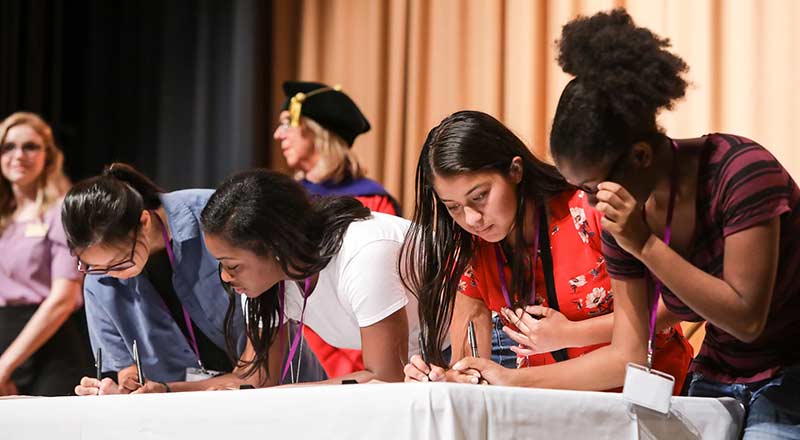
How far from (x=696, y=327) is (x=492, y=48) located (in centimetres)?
138

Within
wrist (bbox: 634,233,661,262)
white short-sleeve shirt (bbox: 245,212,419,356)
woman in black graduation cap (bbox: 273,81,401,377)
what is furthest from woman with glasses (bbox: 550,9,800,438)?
woman in black graduation cap (bbox: 273,81,401,377)

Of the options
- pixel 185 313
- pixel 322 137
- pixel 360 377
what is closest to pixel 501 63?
pixel 322 137

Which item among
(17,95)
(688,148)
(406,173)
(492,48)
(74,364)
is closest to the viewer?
(688,148)

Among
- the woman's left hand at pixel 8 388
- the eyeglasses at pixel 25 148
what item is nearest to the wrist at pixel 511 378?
the woman's left hand at pixel 8 388

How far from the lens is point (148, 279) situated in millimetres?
2480

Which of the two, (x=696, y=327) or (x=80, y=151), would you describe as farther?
(x=80, y=151)

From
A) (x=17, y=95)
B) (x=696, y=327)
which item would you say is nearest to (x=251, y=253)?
(x=696, y=327)

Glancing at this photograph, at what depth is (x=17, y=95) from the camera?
4523mm

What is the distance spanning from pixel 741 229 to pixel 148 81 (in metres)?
3.67

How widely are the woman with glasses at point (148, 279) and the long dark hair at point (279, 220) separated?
0.36 m

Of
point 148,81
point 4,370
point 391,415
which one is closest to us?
point 391,415

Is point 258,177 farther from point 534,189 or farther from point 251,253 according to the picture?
point 534,189

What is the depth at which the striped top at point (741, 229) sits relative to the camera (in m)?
1.43

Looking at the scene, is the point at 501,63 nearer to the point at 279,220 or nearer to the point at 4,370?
the point at 279,220
